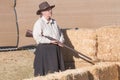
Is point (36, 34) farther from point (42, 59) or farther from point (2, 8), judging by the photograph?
point (2, 8)

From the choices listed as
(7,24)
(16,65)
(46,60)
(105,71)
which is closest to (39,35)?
(46,60)

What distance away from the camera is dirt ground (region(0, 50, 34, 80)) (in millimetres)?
10742

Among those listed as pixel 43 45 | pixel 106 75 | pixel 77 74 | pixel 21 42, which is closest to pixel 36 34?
pixel 43 45

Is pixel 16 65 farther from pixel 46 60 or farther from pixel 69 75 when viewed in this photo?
pixel 69 75

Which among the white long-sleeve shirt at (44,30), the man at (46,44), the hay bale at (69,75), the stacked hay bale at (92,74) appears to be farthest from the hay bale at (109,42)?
the hay bale at (69,75)

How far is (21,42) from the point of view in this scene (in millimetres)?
13102

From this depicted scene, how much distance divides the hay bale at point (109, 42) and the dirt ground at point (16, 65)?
1.42m

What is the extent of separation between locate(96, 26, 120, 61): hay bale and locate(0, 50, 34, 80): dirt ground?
4.66ft

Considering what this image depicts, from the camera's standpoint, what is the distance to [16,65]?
37.9ft

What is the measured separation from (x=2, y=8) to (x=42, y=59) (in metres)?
3.63

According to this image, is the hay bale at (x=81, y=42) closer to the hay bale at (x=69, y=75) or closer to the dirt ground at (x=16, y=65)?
the dirt ground at (x=16, y=65)

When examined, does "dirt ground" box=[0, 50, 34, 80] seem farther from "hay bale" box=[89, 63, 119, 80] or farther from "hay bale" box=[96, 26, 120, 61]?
"hay bale" box=[89, 63, 119, 80]

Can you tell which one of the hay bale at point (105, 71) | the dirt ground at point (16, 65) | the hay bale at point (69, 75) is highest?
the hay bale at point (69, 75)

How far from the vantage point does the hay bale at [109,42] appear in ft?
35.0
